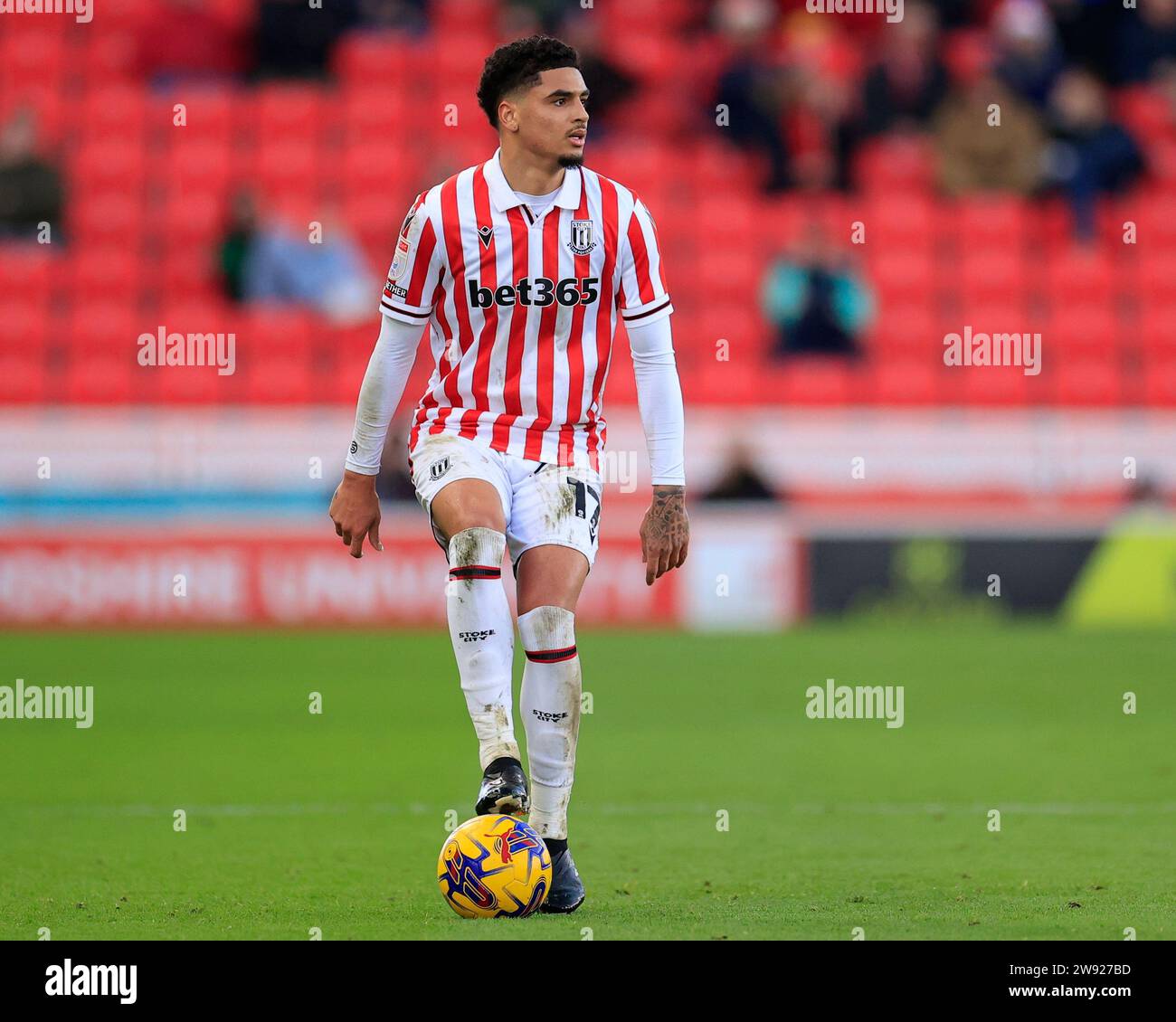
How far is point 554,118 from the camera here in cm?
584

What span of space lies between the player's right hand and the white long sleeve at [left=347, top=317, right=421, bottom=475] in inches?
1.4

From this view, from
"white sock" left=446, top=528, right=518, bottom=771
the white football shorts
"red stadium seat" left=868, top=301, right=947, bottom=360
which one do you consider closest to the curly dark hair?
the white football shorts

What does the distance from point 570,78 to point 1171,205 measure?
1614cm

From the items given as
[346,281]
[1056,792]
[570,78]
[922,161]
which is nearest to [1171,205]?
[922,161]

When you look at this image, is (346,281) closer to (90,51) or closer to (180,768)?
(90,51)

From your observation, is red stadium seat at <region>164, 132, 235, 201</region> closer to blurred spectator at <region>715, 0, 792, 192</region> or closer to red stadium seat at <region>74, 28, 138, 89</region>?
red stadium seat at <region>74, 28, 138, 89</region>

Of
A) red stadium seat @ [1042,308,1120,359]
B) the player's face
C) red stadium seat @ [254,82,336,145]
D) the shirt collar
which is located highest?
red stadium seat @ [254,82,336,145]

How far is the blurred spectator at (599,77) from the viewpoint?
1986 cm

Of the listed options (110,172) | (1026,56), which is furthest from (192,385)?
(1026,56)

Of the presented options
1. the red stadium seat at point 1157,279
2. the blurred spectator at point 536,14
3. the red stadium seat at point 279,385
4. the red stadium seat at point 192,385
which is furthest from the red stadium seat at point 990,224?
the red stadium seat at point 192,385

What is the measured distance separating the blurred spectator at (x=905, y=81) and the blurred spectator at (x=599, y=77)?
7.86 feet

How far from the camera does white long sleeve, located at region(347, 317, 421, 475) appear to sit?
593 centimetres

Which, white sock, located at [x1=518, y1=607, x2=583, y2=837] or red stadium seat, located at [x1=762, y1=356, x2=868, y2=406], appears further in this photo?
red stadium seat, located at [x1=762, y1=356, x2=868, y2=406]

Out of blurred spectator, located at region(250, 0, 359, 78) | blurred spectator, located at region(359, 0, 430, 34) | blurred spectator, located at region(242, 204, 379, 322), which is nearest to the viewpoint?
blurred spectator, located at region(242, 204, 379, 322)
